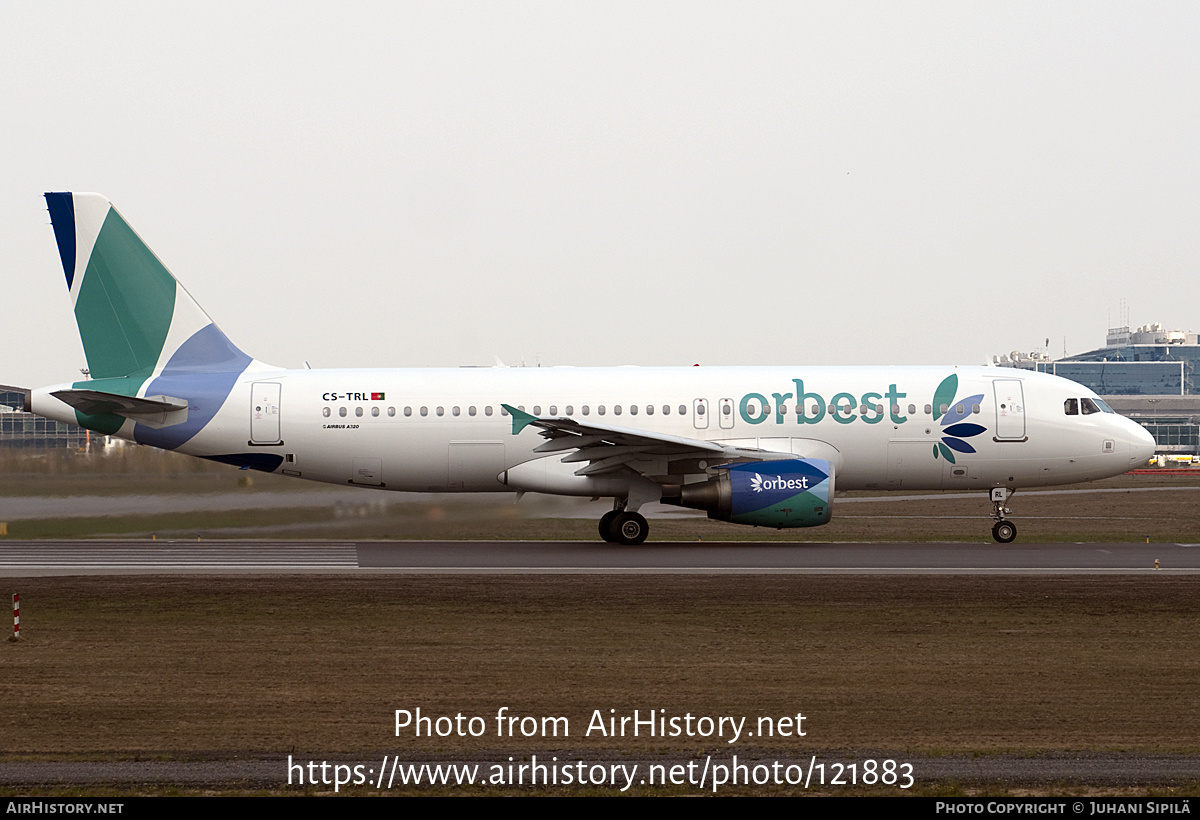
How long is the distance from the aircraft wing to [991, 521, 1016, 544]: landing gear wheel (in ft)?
16.8

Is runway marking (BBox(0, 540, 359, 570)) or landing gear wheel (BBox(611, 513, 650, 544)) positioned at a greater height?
landing gear wheel (BBox(611, 513, 650, 544))

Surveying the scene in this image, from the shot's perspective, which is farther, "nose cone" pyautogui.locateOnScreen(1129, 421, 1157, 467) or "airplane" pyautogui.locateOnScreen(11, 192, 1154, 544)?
"nose cone" pyautogui.locateOnScreen(1129, 421, 1157, 467)

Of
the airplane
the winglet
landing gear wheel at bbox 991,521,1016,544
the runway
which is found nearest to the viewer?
the runway

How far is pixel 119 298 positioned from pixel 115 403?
2.64m

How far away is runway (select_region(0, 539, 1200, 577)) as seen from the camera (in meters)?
22.5

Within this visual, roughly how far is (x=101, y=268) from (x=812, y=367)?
17165 millimetres

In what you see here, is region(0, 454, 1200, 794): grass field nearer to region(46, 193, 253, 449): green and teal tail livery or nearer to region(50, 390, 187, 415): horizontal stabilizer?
region(50, 390, 187, 415): horizontal stabilizer

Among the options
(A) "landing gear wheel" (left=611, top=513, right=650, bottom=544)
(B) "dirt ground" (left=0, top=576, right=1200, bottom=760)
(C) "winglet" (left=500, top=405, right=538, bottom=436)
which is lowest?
(B) "dirt ground" (left=0, top=576, right=1200, bottom=760)

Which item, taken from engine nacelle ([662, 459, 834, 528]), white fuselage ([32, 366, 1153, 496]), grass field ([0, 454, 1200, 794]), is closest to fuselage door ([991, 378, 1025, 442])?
white fuselage ([32, 366, 1153, 496])

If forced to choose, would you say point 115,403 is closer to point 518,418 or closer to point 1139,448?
point 518,418

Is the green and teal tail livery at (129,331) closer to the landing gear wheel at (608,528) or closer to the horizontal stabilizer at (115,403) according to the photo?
the horizontal stabilizer at (115,403)

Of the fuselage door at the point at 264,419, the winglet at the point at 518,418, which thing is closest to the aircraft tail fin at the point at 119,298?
the fuselage door at the point at 264,419

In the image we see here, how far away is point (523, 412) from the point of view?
27844 mm

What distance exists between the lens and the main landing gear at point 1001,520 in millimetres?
28266
